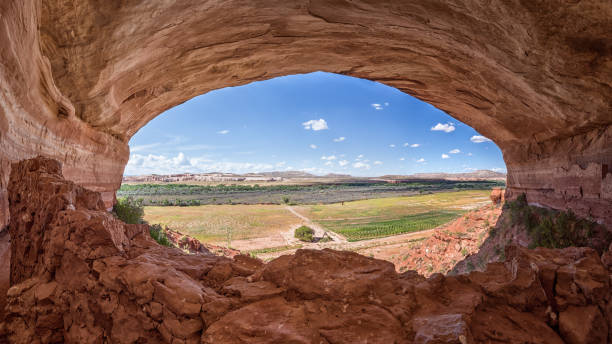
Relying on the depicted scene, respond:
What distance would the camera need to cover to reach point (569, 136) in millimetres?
6957

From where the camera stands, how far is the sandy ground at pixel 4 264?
3199mm

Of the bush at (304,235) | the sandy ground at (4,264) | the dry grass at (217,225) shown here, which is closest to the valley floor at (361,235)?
the dry grass at (217,225)

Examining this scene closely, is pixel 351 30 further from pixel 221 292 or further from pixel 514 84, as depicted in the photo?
pixel 221 292

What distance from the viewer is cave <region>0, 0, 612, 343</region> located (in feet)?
9.13

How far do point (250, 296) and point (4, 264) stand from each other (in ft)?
12.0

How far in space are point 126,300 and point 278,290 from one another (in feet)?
5.57

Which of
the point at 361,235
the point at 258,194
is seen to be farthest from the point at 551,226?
the point at 258,194

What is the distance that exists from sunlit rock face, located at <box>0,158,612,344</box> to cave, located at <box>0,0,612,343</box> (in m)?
0.02

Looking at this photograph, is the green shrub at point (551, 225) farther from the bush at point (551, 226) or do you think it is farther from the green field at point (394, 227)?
the green field at point (394, 227)

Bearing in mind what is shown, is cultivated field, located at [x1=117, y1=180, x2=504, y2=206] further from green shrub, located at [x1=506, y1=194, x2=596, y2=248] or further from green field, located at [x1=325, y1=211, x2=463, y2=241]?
green shrub, located at [x1=506, y1=194, x2=596, y2=248]

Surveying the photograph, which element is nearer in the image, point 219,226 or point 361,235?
point 361,235

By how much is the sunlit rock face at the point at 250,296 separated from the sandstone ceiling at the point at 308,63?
1.30 meters

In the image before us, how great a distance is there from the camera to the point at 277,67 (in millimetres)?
7492

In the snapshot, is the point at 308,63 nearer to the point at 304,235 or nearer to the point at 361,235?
the point at 304,235
